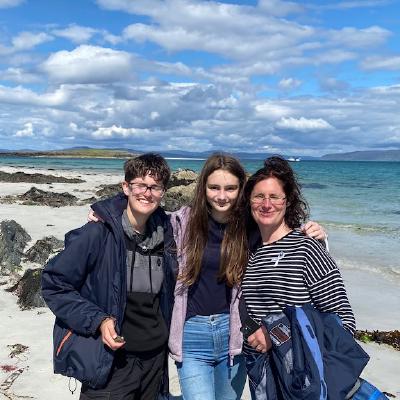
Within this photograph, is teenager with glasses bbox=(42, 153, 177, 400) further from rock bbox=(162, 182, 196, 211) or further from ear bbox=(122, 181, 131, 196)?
rock bbox=(162, 182, 196, 211)

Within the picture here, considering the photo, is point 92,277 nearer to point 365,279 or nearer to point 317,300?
point 317,300

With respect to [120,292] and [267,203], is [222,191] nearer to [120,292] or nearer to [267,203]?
[267,203]

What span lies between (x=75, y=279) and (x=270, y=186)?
1417 millimetres

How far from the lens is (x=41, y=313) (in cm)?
761

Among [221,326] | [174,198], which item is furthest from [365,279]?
[174,198]

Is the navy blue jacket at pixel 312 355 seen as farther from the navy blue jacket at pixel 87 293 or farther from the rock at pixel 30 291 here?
the rock at pixel 30 291

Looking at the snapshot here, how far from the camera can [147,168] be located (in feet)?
11.3

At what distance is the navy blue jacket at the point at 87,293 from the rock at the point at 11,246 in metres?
7.03

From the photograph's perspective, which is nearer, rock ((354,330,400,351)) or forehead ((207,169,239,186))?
forehead ((207,169,239,186))

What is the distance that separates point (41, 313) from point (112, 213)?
16.3 ft

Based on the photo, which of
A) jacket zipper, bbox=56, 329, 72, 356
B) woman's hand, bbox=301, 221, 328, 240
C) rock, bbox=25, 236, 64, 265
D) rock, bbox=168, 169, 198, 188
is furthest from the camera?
rock, bbox=168, 169, 198, 188

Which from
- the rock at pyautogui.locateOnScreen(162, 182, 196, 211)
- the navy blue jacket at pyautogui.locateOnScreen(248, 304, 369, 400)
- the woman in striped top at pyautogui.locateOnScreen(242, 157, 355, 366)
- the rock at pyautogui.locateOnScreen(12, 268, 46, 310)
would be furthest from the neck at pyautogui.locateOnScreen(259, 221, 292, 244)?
the rock at pyautogui.locateOnScreen(162, 182, 196, 211)

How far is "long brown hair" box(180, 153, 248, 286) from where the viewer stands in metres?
3.58

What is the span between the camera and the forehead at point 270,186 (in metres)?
3.43
